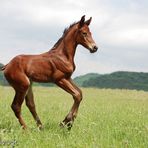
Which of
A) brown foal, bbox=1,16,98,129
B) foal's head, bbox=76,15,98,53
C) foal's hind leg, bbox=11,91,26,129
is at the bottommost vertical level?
foal's hind leg, bbox=11,91,26,129

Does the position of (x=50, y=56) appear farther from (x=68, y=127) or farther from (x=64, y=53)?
(x=68, y=127)

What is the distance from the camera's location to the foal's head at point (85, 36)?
33.1ft

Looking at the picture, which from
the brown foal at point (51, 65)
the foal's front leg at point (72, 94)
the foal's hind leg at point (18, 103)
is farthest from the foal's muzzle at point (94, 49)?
the foal's hind leg at point (18, 103)

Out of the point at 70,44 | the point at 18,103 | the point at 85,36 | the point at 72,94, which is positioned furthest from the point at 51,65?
the point at 18,103

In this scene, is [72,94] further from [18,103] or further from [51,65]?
[18,103]

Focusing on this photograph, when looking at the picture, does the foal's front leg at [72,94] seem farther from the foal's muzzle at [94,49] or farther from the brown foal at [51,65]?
the foal's muzzle at [94,49]

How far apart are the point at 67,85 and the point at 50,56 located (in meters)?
0.94

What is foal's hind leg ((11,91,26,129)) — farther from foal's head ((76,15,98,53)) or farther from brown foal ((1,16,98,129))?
foal's head ((76,15,98,53))

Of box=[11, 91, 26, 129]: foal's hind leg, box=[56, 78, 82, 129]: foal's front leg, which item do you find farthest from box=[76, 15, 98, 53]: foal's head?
box=[11, 91, 26, 129]: foal's hind leg

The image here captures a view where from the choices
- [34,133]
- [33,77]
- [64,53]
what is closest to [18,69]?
[33,77]

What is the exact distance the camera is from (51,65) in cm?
1022

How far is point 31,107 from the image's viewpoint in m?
10.9

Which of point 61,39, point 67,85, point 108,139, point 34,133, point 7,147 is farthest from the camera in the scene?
point 61,39

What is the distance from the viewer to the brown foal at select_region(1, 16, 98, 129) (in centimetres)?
1010
